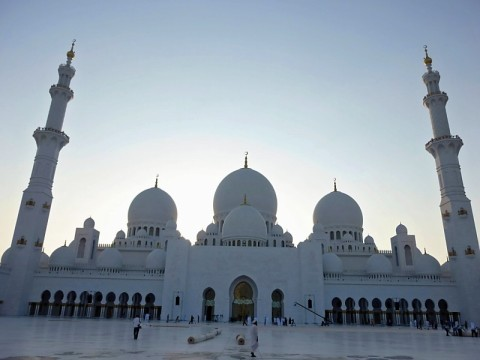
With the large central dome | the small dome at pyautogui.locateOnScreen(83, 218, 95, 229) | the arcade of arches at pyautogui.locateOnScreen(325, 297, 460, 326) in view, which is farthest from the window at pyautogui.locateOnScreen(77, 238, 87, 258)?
the arcade of arches at pyautogui.locateOnScreen(325, 297, 460, 326)

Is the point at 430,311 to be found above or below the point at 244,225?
below

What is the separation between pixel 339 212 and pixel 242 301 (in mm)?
16500

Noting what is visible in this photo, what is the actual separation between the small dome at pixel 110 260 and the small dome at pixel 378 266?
2385cm

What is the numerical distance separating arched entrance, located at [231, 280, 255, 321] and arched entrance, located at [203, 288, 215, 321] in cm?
173

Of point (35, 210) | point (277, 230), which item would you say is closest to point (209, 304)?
point (277, 230)

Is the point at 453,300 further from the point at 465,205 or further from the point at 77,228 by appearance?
the point at 77,228

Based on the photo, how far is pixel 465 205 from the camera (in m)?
30.8

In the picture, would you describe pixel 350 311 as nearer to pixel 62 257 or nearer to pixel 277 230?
pixel 277 230

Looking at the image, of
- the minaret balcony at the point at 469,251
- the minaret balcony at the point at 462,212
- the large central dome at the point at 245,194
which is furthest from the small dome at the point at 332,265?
the minaret balcony at the point at 462,212

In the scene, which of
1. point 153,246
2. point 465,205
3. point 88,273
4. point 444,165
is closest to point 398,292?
point 465,205

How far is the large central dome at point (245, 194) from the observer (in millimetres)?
39562

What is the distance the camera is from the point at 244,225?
34250 millimetres

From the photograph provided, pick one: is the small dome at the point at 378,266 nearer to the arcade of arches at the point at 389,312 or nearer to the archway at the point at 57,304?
the arcade of arches at the point at 389,312

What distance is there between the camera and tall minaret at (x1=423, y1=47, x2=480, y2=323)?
29.4 metres
